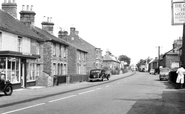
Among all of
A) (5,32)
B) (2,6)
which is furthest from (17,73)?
(2,6)

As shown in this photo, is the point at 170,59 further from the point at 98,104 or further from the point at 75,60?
the point at 98,104

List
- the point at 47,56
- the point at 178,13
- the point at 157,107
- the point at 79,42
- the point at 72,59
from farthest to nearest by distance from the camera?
the point at 79,42
the point at 72,59
the point at 47,56
the point at 178,13
the point at 157,107

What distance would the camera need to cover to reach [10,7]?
1208 inches

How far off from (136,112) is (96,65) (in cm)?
5913

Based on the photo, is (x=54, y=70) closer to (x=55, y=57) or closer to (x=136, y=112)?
(x=55, y=57)

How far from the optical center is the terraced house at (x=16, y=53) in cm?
2201

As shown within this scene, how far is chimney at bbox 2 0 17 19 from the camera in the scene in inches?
1195

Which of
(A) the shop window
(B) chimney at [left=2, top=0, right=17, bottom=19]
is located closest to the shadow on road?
(A) the shop window

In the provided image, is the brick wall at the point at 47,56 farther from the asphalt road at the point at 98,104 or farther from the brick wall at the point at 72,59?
the asphalt road at the point at 98,104

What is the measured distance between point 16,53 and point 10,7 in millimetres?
10622

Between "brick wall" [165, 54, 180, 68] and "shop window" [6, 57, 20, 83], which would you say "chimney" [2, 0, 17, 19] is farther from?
"brick wall" [165, 54, 180, 68]

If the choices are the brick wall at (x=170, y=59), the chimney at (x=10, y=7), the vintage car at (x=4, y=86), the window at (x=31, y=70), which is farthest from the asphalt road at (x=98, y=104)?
the brick wall at (x=170, y=59)

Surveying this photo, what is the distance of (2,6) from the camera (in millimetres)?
30609

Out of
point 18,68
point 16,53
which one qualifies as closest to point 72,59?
point 18,68
